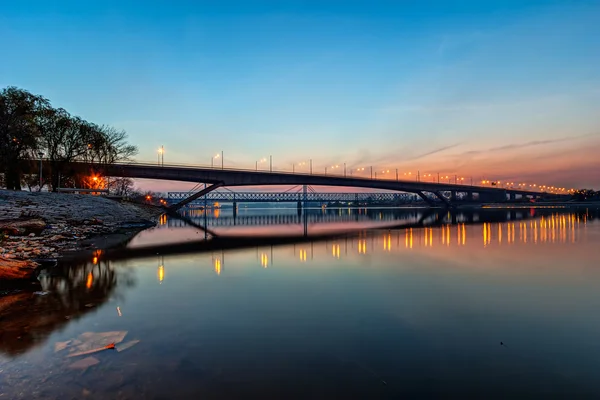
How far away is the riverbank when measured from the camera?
1753 cm

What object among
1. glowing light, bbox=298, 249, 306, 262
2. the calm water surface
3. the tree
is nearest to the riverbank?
the calm water surface

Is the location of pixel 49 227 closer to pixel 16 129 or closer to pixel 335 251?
pixel 16 129

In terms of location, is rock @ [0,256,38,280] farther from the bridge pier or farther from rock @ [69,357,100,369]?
the bridge pier

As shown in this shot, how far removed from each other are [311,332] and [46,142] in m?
63.0

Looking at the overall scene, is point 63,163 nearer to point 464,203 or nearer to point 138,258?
point 138,258

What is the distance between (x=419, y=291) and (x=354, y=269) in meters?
5.23

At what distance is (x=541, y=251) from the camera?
80.8ft

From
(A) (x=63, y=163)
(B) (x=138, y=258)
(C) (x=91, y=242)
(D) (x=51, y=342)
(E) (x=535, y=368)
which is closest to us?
(E) (x=535, y=368)

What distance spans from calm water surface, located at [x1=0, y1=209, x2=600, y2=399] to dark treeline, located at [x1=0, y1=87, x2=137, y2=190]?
35321 mm

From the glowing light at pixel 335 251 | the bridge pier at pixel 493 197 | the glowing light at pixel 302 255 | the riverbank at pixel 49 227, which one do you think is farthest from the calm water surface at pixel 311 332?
the bridge pier at pixel 493 197

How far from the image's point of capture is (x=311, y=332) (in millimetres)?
9258

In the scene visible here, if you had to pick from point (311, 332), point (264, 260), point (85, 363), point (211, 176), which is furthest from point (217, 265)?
point (211, 176)

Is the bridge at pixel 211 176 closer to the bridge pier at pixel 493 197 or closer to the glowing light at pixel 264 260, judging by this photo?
the glowing light at pixel 264 260

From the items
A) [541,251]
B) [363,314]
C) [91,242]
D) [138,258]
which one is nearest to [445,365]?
[363,314]
